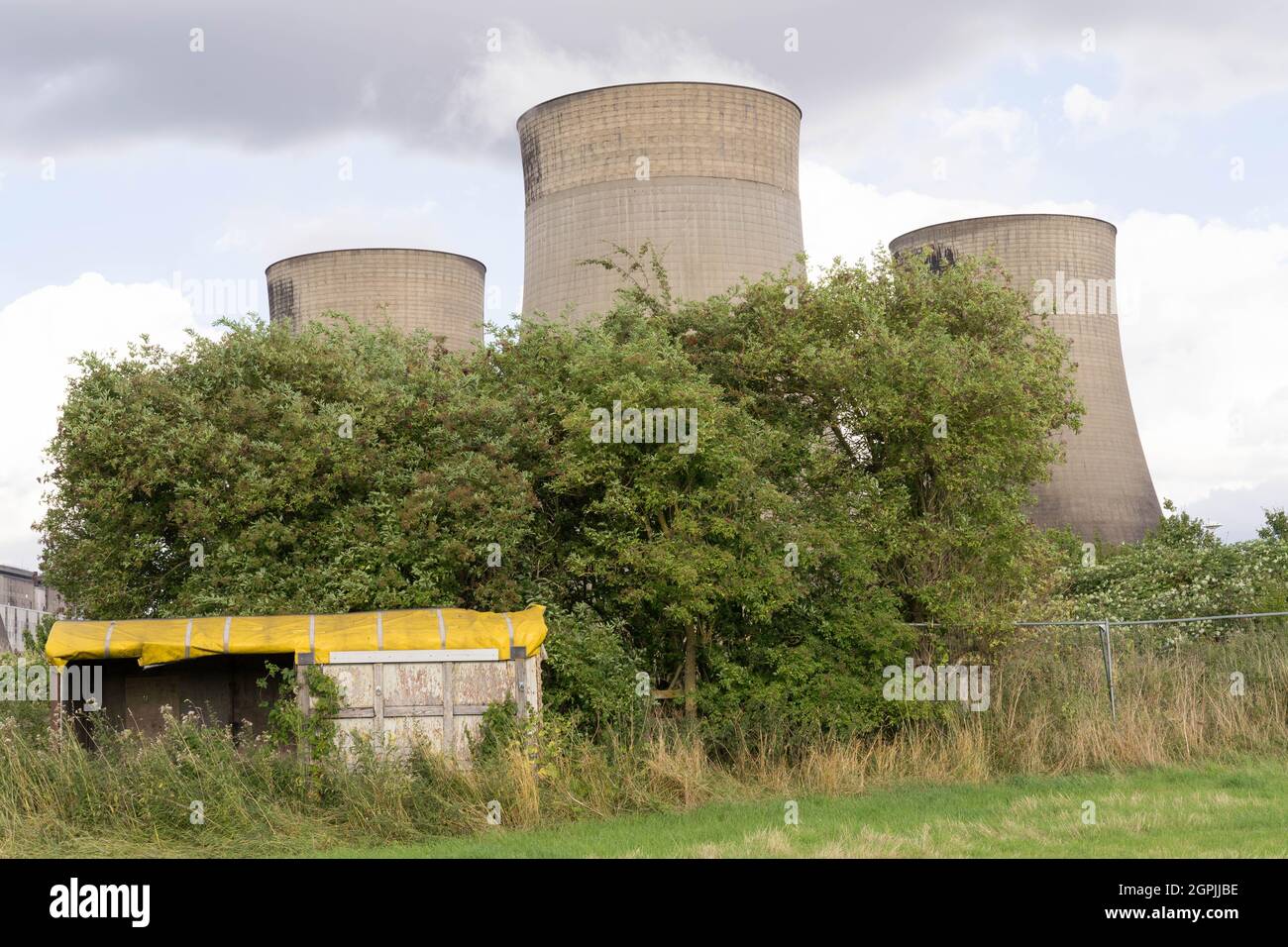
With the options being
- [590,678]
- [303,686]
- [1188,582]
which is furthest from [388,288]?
[303,686]

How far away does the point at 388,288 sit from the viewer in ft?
94.5

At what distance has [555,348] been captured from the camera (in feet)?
42.2

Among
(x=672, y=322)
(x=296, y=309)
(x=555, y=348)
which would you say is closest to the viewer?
(x=555, y=348)

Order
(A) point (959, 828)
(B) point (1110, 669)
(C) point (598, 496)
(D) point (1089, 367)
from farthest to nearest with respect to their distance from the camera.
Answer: (D) point (1089, 367) < (C) point (598, 496) < (B) point (1110, 669) < (A) point (959, 828)

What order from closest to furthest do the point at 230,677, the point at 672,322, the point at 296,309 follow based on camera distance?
the point at 230,677, the point at 672,322, the point at 296,309

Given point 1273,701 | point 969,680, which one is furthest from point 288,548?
point 1273,701

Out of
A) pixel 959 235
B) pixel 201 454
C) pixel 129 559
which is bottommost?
pixel 129 559

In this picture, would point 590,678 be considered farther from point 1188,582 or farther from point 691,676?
point 1188,582

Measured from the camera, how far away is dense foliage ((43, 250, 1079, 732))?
11.1 metres

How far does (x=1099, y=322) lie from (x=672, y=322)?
19702 mm

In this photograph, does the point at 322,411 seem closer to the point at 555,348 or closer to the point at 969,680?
the point at 555,348

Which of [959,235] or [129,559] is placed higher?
[959,235]

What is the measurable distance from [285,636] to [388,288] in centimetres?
2033

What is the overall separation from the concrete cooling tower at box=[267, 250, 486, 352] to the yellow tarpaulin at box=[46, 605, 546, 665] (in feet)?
61.2
